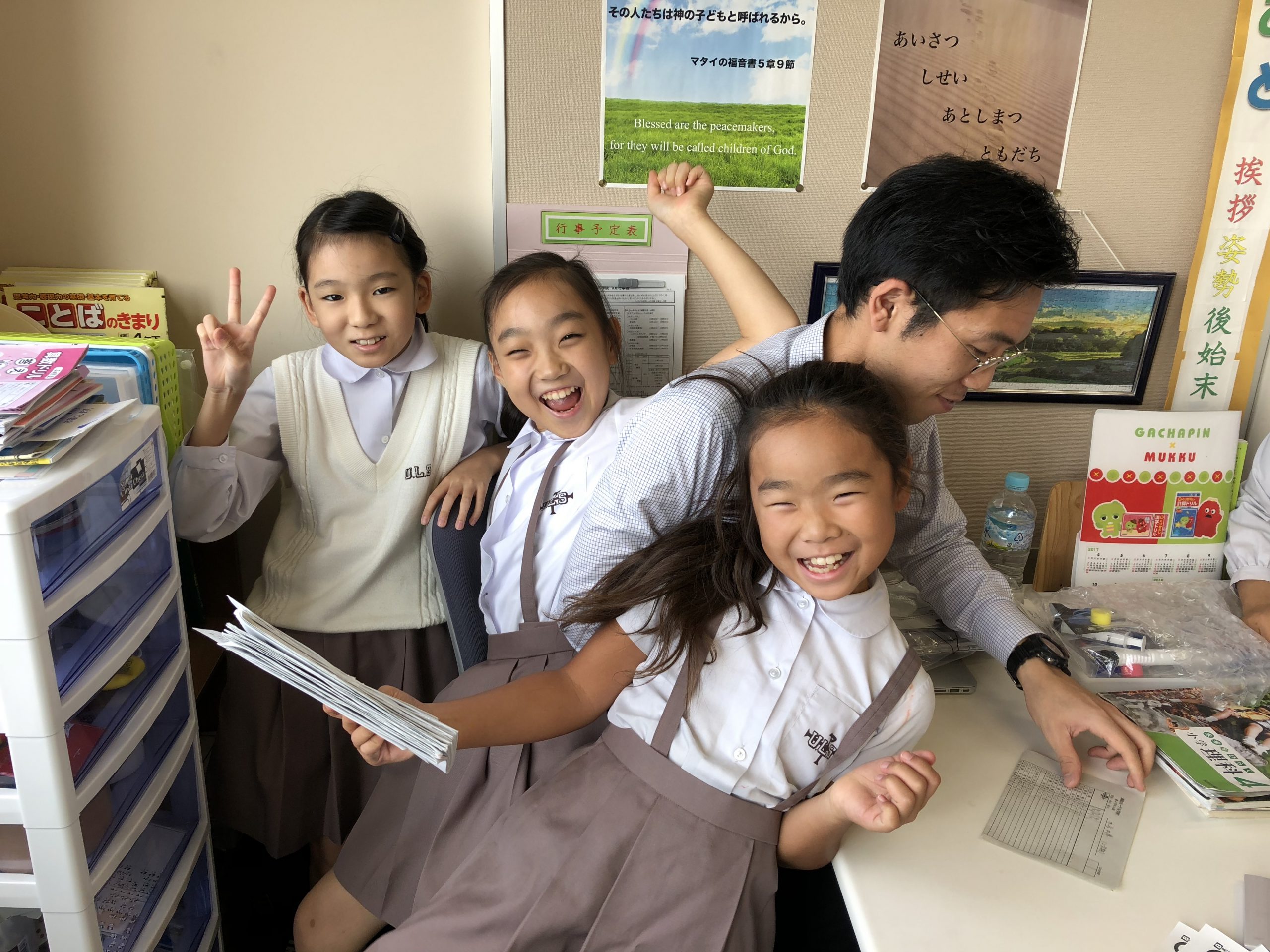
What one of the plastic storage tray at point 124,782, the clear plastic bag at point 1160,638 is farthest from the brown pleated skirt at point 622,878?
the clear plastic bag at point 1160,638

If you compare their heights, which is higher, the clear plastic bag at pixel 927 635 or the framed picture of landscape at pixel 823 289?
the framed picture of landscape at pixel 823 289

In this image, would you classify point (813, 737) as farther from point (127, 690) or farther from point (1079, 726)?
point (127, 690)

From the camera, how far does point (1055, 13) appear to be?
1.68 m

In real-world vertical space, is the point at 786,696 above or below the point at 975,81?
below

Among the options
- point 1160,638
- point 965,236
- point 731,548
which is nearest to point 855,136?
point 965,236

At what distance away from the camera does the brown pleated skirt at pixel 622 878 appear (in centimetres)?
103

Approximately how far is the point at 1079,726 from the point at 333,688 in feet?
3.22

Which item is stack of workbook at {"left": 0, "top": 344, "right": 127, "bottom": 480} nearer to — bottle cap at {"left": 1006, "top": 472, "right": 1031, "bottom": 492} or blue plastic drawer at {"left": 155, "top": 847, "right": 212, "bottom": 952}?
blue plastic drawer at {"left": 155, "top": 847, "right": 212, "bottom": 952}

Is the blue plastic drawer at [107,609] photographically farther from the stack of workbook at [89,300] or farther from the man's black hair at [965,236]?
the man's black hair at [965,236]

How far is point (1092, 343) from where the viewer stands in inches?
74.0

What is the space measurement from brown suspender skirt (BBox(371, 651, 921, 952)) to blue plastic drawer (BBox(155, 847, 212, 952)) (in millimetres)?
491

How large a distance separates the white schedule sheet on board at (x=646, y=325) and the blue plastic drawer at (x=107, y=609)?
89 cm

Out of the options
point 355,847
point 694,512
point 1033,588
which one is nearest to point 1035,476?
point 1033,588

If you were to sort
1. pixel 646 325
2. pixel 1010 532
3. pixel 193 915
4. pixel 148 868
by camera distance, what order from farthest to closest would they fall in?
pixel 1010 532 → pixel 646 325 → pixel 193 915 → pixel 148 868
